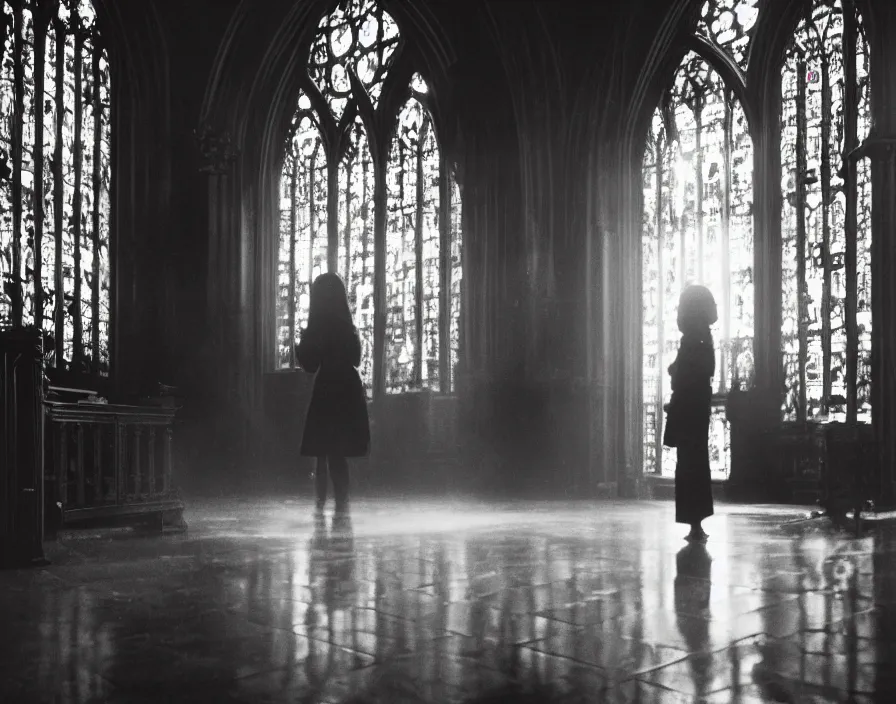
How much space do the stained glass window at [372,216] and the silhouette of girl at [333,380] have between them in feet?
15.6

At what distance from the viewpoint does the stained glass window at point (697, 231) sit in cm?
1077

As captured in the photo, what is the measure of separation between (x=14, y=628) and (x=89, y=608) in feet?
1.28

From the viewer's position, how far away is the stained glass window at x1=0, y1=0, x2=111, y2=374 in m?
10.6

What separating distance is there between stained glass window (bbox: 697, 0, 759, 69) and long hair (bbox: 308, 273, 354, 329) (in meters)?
5.73

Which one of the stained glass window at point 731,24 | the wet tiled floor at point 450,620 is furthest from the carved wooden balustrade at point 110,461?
the stained glass window at point 731,24

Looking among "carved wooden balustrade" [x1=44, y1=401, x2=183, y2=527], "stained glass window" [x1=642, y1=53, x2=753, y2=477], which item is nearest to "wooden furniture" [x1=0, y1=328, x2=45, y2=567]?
"carved wooden balustrade" [x1=44, y1=401, x2=183, y2=527]

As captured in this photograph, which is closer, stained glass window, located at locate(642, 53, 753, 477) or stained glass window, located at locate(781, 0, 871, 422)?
stained glass window, located at locate(781, 0, 871, 422)

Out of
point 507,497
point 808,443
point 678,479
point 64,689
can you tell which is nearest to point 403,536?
point 678,479

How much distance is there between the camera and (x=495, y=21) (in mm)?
11055

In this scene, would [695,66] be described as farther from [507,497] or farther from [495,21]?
[507,497]

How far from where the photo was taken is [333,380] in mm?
7273

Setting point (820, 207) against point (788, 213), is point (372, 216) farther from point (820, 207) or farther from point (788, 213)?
point (820, 207)

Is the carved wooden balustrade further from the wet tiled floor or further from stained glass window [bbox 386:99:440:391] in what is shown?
stained glass window [bbox 386:99:440:391]

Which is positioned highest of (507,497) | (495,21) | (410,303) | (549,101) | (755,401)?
(495,21)
